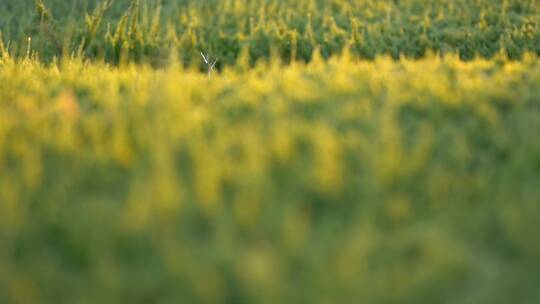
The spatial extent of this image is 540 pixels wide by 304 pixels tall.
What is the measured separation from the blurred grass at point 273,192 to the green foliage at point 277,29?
2455 millimetres

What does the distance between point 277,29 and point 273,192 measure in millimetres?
4394

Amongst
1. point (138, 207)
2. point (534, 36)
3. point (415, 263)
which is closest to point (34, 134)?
point (138, 207)

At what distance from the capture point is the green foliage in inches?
257

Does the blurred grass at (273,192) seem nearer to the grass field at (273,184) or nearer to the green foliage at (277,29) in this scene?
the grass field at (273,184)

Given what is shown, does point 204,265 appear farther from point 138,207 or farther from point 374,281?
point 374,281

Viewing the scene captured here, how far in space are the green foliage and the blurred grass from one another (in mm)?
2455

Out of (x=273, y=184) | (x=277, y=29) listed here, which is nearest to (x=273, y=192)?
(x=273, y=184)

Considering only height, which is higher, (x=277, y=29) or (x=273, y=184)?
(x=277, y=29)

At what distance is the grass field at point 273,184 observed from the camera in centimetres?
226

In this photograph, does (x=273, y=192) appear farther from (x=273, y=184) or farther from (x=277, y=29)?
(x=277, y=29)

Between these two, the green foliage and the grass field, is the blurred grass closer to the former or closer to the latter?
the grass field

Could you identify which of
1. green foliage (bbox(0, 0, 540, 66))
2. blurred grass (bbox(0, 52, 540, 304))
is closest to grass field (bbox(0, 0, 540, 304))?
blurred grass (bbox(0, 52, 540, 304))

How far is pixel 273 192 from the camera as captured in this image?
9.06 feet

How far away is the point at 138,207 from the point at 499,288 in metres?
1.50
